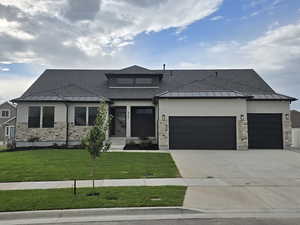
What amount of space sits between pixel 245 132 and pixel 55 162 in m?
12.9

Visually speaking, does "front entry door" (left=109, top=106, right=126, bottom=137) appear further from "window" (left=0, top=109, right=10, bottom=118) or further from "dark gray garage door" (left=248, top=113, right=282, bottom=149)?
"window" (left=0, top=109, right=10, bottom=118)

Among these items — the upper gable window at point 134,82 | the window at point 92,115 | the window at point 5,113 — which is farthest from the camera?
the window at point 5,113

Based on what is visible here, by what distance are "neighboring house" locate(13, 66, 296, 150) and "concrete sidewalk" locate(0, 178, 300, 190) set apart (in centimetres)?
868

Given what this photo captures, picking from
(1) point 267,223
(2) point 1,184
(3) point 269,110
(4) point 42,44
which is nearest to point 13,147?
(4) point 42,44

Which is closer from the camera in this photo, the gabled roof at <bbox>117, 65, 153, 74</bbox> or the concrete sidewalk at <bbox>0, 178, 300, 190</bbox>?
the concrete sidewalk at <bbox>0, 178, 300, 190</bbox>

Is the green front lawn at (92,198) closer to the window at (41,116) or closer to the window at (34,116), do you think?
the window at (41,116)

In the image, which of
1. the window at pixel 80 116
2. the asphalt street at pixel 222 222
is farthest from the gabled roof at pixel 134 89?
the asphalt street at pixel 222 222

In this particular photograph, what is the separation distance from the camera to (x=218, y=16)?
13914mm

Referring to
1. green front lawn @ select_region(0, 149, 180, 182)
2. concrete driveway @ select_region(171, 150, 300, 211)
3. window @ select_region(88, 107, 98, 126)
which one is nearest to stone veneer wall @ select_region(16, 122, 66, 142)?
window @ select_region(88, 107, 98, 126)

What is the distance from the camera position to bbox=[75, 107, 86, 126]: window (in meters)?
18.7

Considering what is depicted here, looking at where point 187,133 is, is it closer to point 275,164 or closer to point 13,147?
point 275,164

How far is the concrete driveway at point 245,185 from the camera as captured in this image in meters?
5.66

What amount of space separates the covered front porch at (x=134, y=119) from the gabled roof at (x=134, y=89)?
740mm

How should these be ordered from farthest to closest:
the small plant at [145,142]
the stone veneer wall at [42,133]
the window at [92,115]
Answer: the window at [92,115]
the stone veneer wall at [42,133]
the small plant at [145,142]
